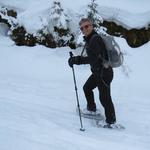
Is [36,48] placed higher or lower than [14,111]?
higher

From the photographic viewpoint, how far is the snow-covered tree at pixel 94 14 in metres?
10.8

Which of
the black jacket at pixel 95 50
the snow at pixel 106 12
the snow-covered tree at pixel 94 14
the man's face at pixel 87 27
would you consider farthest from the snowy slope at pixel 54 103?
the man's face at pixel 87 27

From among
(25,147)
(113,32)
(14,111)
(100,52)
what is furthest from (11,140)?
(113,32)

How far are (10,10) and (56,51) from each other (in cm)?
233

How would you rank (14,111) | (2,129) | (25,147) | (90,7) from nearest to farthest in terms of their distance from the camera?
(25,147), (2,129), (14,111), (90,7)

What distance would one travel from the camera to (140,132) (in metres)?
7.52

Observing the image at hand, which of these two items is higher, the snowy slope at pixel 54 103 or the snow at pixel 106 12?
the snow at pixel 106 12

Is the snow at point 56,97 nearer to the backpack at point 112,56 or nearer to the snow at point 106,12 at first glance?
the snow at point 106,12

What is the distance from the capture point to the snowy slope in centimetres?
675

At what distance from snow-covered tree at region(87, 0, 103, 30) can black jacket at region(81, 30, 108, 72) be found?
11.8 feet

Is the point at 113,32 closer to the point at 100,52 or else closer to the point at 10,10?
the point at 10,10

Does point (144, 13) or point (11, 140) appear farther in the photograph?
point (144, 13)

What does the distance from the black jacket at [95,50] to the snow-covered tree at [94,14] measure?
3591 mm

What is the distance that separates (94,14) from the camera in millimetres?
10820
